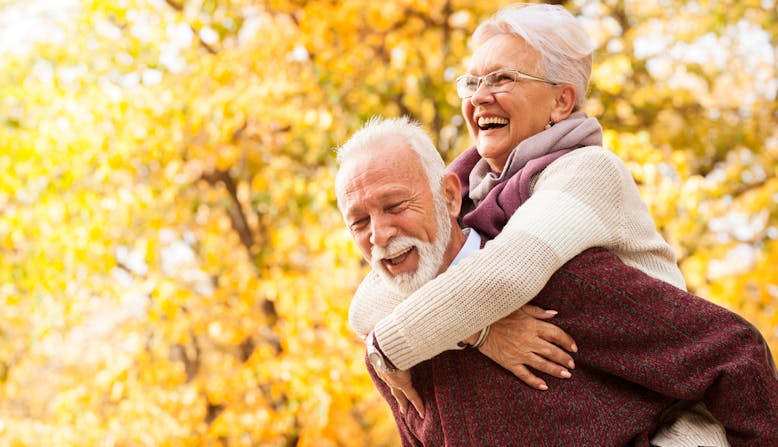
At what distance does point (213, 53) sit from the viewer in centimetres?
630

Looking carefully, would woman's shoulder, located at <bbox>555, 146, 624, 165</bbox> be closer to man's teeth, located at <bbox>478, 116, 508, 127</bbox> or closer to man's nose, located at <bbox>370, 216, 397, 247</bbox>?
man's teeth, located at <bbox>478, 116, 508, 127</bbox>

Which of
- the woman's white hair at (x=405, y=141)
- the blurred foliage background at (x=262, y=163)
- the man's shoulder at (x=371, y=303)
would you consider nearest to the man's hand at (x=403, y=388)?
the man's shoulder at (x=371, y=303)

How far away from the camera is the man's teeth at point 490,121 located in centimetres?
180

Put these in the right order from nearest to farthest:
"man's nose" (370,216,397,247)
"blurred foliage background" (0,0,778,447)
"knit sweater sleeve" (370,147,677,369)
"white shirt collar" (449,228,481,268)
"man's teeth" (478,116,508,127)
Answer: "knit sweater sleeve" (370,147,677,369) < "man's nose" (370,216,397,247) < "white shirt collar" (449,228,481,268) < "man's teeth" (478,116,508,127) < "blurred foliage background" (0,0,778,447)

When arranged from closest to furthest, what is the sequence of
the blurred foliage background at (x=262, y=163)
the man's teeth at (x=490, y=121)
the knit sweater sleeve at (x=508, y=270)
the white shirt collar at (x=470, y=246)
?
the knit sweater sleeve at (x=508, y=270)
the white shirt collar at (x=470, y=246)
the man's teeth at (x=490, y=121)
the blurred foliage background at (x=262, y=163)

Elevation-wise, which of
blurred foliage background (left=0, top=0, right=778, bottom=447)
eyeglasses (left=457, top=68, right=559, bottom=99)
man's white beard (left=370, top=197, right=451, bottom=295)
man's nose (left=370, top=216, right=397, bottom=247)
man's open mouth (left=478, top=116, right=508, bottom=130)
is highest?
eyeglasses (left=457, top=68, right=559, bottom=99)

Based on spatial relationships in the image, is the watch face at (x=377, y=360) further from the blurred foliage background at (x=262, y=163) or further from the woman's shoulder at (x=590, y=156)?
the blurred foliage background at (x=262, y=163)

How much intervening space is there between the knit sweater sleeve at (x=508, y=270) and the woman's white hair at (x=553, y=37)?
0.29 meters

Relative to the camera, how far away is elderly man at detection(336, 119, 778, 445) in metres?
1.53

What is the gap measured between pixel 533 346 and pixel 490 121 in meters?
0.51

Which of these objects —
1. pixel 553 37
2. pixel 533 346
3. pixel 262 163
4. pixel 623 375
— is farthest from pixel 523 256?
pixel 262 163

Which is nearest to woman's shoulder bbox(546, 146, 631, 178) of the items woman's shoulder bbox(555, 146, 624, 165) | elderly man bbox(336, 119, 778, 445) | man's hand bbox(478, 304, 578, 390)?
woman's shoulder bbox(555, 146, 624, 165)

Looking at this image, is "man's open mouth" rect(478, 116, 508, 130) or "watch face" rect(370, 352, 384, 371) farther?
"man's open mouth" rect(478, 116, 508, 130)

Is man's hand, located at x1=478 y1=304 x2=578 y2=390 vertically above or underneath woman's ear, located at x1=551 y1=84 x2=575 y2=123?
underneath
